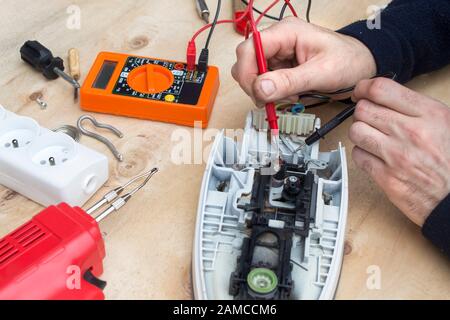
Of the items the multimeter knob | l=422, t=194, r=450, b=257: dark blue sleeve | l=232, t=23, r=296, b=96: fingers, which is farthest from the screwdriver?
l=422, t=194, r=450, b=257: dark blue sleeve

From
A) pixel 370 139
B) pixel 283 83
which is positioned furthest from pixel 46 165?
pixel 370 139

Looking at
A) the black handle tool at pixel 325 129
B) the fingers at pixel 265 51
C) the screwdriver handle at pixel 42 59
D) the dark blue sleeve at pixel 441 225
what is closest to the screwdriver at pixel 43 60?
the screwdriver handle at pixel 42 59

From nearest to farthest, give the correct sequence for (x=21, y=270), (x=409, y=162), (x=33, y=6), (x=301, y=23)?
(x=21, y=270)
(x=409, y=162)
(x=301, y=23)
(x=33, y=6)

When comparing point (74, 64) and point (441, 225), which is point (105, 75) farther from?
point (441, 225)

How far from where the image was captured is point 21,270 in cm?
57

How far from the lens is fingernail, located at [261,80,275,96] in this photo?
0.72 m

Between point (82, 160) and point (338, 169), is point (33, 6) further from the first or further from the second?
point (338, 169)

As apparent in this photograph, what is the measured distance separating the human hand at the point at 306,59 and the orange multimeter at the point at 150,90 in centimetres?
9

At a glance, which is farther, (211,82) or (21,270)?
(211,82)

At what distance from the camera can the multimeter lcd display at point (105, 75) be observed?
2.88 ft

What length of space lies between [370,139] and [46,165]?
461 millimetres
